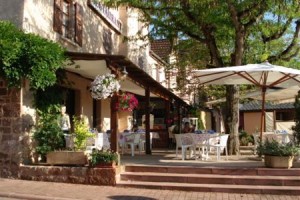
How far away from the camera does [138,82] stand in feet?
47.8

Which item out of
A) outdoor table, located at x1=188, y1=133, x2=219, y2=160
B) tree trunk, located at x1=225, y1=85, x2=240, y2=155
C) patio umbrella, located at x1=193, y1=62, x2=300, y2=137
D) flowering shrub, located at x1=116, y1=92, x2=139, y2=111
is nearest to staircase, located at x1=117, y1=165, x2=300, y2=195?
flowering shrub, located at x1=116, y1=92, x2=139, y2=111

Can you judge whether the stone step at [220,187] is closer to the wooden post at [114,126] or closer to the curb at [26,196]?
the wooden post at [114,126]

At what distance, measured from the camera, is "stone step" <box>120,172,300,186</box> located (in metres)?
9.41

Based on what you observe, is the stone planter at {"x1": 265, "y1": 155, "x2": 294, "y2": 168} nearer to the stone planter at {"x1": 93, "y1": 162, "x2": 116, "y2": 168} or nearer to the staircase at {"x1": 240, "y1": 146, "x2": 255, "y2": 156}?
the stone planter at {"x1": 93, "y1": 162, "x2": 116, "y2": 168}

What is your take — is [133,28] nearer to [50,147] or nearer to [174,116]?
[174,116]

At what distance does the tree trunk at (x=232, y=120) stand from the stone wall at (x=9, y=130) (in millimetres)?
7049

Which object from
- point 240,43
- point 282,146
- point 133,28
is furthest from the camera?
point 133,28

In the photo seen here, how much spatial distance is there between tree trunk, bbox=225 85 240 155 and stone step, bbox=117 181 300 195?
4.58m

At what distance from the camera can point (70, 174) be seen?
10.2 metres

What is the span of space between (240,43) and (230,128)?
291 cm

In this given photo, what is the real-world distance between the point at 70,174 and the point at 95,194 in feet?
4.88

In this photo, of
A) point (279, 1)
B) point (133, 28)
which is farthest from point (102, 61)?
point (133, 28)

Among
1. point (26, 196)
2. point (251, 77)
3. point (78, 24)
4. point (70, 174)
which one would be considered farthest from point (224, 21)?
point (26, 196)

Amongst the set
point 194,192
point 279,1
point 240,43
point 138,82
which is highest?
point 279,1
